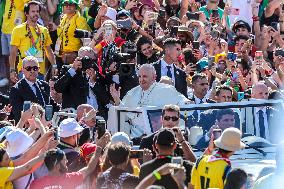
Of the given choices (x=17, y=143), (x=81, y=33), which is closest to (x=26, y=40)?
(x=81, y=33)

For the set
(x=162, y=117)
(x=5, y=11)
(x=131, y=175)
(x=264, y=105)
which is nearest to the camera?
(x=131, y=175)

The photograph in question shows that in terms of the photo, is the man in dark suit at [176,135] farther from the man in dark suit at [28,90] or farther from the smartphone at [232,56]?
the smartphone at [232,56]

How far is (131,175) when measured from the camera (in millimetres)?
10406

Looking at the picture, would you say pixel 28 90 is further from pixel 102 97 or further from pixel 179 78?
pixel 179 78

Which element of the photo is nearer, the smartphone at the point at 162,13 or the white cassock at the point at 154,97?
the white cassock at the point at 154,97

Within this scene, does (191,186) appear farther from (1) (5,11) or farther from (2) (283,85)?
(1) (5,11)

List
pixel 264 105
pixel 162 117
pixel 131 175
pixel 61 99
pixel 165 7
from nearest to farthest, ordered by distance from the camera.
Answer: pixel 131 175
pixel 162 117
pixel 264 105
pixel 61 99
pixel 165 7

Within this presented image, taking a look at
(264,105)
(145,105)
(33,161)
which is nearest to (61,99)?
(145,105)

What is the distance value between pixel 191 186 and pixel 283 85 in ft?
20.3

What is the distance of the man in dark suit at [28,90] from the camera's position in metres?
15.0

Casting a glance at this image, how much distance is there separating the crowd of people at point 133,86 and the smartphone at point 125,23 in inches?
0.8

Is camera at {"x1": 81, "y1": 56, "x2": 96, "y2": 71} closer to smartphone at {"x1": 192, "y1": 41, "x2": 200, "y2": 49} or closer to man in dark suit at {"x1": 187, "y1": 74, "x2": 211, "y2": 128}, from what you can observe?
man in dark suit at {"x1": 187, "y1": 74, "x2": 211, "y2": 128}

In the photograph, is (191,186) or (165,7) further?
(165,7)

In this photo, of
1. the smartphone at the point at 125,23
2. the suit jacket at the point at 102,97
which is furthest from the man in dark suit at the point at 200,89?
the smartphone at the point at 125,23
